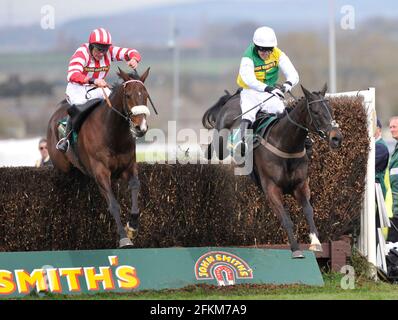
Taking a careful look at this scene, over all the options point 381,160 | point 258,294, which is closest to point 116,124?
point 258,294

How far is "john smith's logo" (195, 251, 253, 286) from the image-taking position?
1001 cm

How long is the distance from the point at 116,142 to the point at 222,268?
1.81 m

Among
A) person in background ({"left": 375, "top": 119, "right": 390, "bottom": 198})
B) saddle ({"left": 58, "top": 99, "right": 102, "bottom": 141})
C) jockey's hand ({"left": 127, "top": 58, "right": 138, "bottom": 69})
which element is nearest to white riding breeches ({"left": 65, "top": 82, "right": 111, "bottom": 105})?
saddle ({"left": 58, "top": 99, "right": 102, "bottom": 141})

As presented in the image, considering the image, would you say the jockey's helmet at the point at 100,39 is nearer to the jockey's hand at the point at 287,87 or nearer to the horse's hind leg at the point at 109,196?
the horse's hind leg at the point at 109,196

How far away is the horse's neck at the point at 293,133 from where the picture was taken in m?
10.0

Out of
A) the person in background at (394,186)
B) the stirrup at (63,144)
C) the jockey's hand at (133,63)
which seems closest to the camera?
the jockey's hand at (133,63)

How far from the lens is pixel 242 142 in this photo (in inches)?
419

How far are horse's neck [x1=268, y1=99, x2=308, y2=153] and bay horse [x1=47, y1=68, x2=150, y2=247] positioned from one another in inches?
63.0

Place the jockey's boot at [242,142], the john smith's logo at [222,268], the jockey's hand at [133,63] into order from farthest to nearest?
the jockey's boot at [242,142] < the jockey's hand at [133,63] < the john smith's logo at [222,268]

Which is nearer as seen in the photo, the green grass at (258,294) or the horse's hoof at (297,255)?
the green grass at (258,294)

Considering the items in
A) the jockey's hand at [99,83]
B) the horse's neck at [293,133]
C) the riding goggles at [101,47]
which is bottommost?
the horse's neck at [293,133]

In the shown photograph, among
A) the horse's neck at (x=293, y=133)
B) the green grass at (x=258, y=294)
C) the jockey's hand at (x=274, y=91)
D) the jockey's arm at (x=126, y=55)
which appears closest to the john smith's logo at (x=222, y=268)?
the green grass at (x=258, y=294)

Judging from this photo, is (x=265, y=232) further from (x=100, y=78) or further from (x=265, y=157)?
(x=100, y=78)

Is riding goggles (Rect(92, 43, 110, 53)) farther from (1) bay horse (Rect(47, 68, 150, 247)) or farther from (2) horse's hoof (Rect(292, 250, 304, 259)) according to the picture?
(2) horse's hoof (Rect(292, 250, 304, 259))
